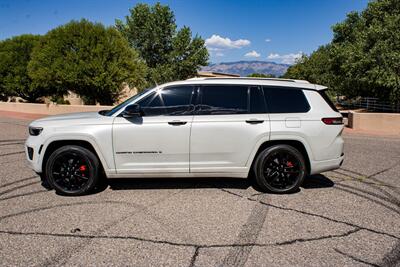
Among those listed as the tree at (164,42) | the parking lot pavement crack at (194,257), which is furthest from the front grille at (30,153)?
the tree at (164,42)

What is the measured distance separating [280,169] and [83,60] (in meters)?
18.8

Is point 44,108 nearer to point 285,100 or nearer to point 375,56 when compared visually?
point 375,56

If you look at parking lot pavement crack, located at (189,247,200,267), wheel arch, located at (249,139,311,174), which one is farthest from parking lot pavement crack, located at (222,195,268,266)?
wheel arch, located at (249,139,311,174)

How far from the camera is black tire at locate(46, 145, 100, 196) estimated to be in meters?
4.83

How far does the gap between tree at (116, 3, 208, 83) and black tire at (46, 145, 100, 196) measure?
1195 inches

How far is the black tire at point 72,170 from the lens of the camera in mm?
4828

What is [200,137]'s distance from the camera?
4816 mm

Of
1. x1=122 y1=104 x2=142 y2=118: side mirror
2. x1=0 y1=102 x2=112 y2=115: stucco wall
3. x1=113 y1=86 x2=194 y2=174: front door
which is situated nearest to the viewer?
x1=122 y1=104 x2=142 y2=118: side mirror

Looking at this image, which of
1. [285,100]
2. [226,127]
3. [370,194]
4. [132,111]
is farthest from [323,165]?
[132,111]

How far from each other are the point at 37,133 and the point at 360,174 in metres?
5.94

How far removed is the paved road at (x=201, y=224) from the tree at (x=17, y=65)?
2512cm

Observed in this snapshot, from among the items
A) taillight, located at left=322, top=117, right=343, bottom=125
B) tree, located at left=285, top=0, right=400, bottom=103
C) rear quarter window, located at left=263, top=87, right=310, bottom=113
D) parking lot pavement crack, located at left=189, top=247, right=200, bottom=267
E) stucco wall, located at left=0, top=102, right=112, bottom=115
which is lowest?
parking lot pavement crack, located at left=189, top=247, right=200, bottom=267

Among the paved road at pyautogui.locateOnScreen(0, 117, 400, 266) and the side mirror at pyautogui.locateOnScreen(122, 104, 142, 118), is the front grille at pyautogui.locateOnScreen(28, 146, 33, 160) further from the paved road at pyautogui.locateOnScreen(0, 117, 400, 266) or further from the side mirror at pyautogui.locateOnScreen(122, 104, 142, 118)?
the side mirror at pyautogui.locateOnScreen(122, 104, 142, 118)

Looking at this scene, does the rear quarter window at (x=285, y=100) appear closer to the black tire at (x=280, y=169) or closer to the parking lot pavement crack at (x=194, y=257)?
the black tire at (x=280, y=169)
